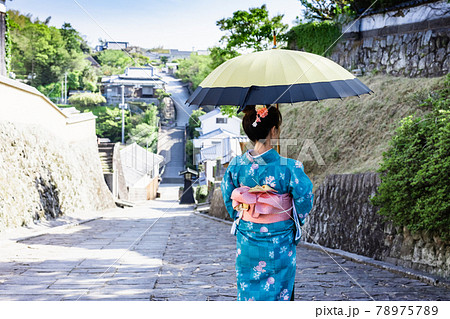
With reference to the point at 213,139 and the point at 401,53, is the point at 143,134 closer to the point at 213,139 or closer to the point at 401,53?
the point at 213,139

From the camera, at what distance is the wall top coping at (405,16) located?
1077cm

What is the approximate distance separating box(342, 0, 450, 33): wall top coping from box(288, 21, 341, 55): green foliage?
45.0 inches

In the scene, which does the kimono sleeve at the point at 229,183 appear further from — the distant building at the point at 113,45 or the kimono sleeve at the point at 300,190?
the distant building at the point at 113,45

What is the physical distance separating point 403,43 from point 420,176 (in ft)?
25.5

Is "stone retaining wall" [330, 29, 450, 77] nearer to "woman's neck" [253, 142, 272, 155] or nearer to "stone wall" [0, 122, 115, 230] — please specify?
"woman's neck" [253, 142, 272, 155]

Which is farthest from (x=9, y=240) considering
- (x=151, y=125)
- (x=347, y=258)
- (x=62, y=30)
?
(x=151, y=125)

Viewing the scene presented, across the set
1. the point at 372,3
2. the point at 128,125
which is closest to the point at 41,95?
the point at 372,3

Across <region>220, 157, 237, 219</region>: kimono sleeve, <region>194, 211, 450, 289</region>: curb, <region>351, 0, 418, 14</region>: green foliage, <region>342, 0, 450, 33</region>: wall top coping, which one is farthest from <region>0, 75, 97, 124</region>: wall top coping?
<region>220, 157, 237, 219</region>: kimono sleeve

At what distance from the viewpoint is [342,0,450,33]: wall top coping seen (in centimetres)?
1077

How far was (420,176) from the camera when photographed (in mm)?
5211

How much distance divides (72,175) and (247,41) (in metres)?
7.93

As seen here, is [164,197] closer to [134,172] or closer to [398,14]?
[134,172]

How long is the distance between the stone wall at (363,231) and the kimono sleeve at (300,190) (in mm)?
2779

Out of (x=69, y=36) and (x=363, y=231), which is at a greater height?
(x=69, y=36)
